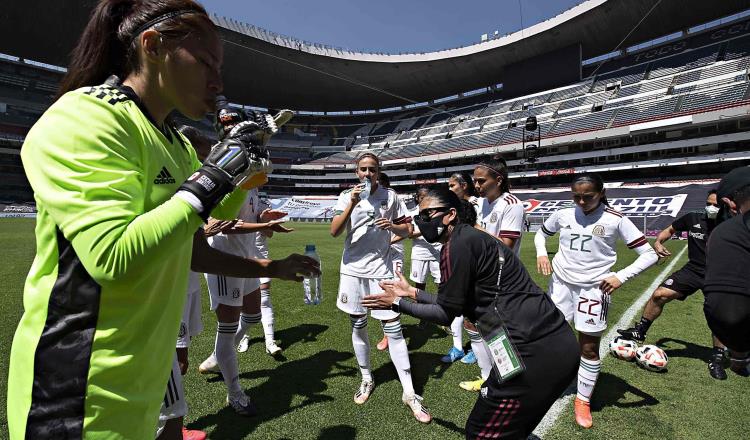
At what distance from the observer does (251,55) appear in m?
45.7

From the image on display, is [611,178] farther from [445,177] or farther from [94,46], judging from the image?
[94,46]

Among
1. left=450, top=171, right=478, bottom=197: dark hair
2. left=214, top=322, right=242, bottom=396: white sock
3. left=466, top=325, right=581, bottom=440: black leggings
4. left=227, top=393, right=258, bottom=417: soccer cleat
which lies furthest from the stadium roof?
left=466, top=325, right=581, bottom=440: black leggings

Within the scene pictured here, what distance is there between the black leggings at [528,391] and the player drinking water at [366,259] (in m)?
1.66

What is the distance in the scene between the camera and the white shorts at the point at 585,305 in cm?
387

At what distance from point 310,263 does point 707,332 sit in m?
7.32

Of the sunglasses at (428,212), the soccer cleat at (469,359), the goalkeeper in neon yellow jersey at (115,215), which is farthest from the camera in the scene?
the soccer cleat at (469,359)

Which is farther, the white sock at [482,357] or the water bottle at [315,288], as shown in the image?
the white sock at [482,357]

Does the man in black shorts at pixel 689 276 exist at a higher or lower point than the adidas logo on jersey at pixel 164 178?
lower

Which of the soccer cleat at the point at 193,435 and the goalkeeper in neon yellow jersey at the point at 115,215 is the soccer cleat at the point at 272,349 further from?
the goalkeeper in neon yellow jersey at the point at 115,215

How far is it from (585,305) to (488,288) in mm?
2330

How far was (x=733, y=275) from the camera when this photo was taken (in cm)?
221

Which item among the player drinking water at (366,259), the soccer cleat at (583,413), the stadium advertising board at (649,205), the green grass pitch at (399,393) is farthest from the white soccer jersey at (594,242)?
the stadium advertising board at (649,205)

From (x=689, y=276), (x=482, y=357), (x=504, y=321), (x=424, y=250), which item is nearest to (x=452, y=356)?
(x=482, y=357)

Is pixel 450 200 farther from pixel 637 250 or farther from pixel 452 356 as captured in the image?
pixel 452 356
